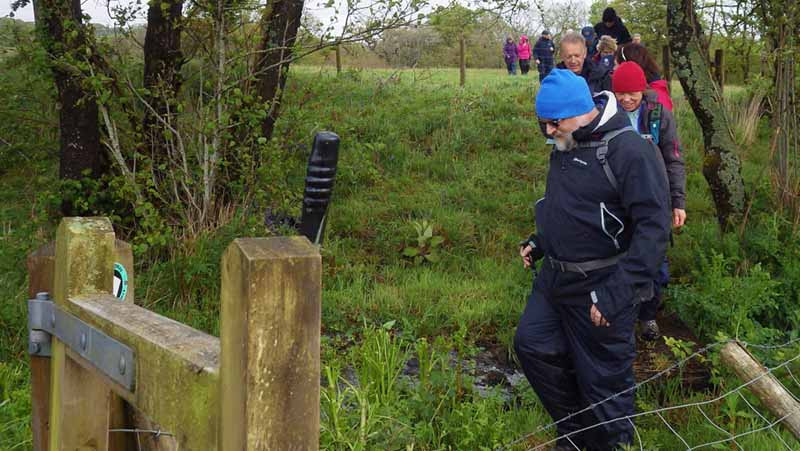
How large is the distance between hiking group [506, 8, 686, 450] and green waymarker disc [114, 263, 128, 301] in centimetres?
226

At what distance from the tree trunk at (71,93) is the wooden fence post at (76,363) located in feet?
15.6

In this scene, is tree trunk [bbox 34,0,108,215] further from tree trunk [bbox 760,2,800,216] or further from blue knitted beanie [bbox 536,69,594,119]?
tree trunk [bbox 760,2,800,216]

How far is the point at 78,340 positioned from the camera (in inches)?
77.0

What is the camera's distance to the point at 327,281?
7.24m

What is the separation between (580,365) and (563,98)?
1269mm

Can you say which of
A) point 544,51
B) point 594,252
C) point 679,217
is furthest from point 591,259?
point 544,51

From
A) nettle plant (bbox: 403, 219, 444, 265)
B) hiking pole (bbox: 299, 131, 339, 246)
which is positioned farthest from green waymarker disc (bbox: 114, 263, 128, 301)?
nettle plant (bbox: 403, 219, 444, 265)

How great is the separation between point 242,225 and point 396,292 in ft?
4.48

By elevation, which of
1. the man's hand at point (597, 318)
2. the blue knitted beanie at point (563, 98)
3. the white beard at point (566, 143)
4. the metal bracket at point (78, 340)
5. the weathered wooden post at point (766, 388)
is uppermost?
the blue knitted beanie at point (563, 98)

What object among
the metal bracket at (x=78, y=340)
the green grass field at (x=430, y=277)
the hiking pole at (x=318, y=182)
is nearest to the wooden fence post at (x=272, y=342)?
the metal bracket at (x=78, y=340)

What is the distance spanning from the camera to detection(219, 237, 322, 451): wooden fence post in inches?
48.2

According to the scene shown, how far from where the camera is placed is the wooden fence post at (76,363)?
Result: 2.03 m

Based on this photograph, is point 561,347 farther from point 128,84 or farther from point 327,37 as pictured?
point 128,84

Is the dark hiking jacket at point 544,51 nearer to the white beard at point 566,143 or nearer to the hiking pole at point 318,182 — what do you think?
the hiking pole at point 318,182
